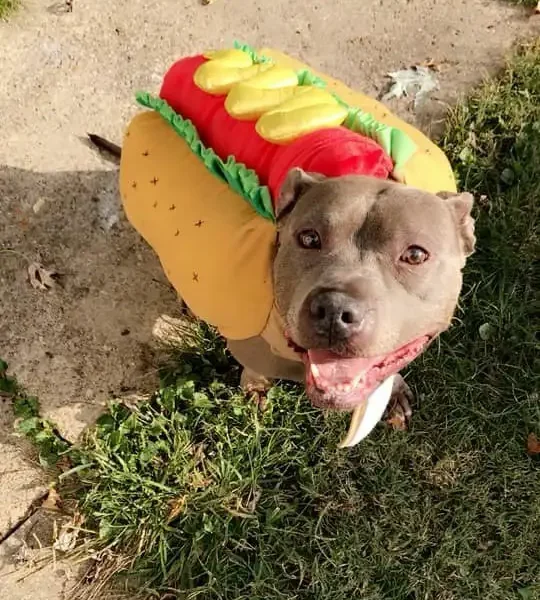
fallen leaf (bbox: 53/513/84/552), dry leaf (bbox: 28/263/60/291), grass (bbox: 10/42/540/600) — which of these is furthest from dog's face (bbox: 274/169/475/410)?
dry leaf (bbox: 28/263/60/291)

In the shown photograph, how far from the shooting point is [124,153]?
3.64 m

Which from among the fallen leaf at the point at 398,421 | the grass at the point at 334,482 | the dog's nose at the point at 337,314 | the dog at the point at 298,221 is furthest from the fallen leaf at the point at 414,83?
the dog's nose at the point at 337,314

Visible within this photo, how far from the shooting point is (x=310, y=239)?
9.13 ft

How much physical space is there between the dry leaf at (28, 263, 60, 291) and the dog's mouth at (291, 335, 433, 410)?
184 cm

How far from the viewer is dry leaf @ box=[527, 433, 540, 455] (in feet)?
12.4

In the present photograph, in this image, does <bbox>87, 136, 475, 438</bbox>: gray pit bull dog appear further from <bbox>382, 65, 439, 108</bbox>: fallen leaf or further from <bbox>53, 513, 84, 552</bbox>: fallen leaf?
<bbox>382, 65, 439, 108</bbox>: fallen leaf

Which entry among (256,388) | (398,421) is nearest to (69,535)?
(256,388)

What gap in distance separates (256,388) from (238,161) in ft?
3.77

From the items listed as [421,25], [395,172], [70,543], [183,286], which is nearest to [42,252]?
[183,286]

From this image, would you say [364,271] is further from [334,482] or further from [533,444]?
[533,444]

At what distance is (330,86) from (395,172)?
856mm

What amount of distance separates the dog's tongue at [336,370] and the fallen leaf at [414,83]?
2.18 metres

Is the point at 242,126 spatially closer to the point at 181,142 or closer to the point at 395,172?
the point at 181,142

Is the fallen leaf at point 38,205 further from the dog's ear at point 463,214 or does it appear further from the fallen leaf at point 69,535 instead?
the dog's ear at point 463,214
